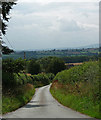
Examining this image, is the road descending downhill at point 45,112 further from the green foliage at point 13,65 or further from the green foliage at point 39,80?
the green foliage at point 39,80

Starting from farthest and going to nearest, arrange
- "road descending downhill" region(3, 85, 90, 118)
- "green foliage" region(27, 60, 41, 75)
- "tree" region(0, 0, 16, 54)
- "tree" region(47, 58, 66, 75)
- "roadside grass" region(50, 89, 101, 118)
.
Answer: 1. "tree" region(47, 58, 66, 75)
2. "green foliage" region(27, 60, 41, 75)
3. "tree" region(0, 0, 16, 54)
4. "road descending downhill" region(3, 85, 90, 118)
5. "roadside grass" region(50, 89, 101, 118)

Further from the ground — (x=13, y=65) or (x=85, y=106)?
(x=13, y=65)

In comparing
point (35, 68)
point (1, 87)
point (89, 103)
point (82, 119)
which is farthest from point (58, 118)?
point (35, 68)

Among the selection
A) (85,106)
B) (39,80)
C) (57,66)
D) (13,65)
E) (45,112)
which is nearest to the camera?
(85,106)

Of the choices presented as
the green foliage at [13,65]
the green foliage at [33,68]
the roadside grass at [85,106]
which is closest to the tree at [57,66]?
the green foliage at [33,68]

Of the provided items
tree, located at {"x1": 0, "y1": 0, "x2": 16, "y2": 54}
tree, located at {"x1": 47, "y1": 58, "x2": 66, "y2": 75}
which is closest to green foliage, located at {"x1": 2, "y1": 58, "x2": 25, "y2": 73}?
tree, located at {"x1": 0, "y1": 0, "x2": 16, "y2": 54}

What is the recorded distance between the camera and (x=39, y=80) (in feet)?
267

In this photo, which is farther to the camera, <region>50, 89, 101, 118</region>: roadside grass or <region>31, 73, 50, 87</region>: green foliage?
<region>31, 73, 50, 87</region>: green foliage

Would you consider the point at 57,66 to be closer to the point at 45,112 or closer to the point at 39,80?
the point at 39,80

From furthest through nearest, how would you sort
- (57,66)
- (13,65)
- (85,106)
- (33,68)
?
(57,66) → (33,68) → (13,65) → (85,106)

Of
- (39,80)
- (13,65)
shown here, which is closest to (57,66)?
(39,80)

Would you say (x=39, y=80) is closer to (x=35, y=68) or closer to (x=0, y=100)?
(x=35, y=68)

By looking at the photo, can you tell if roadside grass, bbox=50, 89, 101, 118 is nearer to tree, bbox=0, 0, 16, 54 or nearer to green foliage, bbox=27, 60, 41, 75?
tree, bbox=0, 0, 16, 54

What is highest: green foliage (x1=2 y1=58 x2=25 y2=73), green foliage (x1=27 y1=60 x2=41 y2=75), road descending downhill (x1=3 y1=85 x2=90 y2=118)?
green foliage (x1=2 y1=58 x2=25 y2=73)
